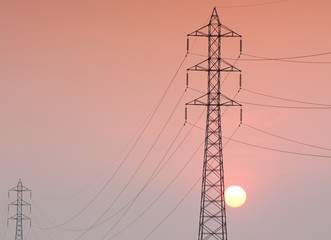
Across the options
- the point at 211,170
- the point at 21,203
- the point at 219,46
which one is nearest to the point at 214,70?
the point at 219,46

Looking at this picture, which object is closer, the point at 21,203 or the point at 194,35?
the point at 194,35

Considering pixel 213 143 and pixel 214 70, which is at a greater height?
pixel 214 70

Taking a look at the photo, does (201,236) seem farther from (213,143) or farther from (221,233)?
(213,143)

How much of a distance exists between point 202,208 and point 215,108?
792cm

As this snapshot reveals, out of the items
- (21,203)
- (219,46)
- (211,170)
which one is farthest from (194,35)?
(21,203)

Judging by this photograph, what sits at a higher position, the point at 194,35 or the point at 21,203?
the point at 21,203

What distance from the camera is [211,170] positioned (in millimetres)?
90750

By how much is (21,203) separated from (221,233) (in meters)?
71.1

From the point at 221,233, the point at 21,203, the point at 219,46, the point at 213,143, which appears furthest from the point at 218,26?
the point at 21,203

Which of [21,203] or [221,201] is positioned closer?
[221,201]

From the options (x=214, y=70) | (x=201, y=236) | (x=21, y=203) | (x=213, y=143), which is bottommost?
(x=201, y=236)

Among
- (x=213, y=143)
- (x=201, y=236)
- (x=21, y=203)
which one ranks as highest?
(x=21, y=203)

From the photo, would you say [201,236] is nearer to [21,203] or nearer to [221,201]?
[221,201]

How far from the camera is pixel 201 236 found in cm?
8925
